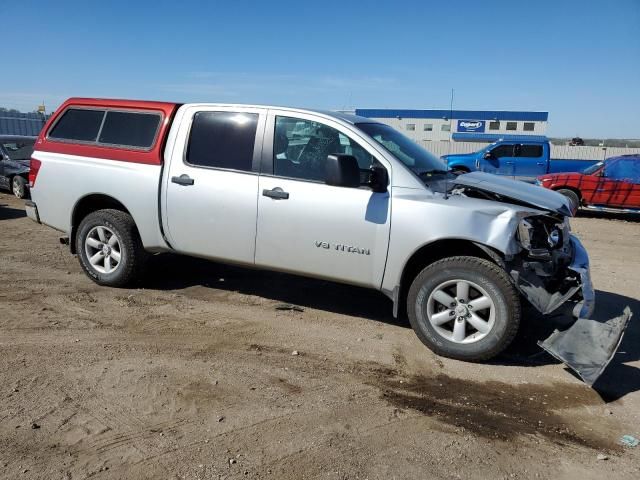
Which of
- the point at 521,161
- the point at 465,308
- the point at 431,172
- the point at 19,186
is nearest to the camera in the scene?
the point at 465,308

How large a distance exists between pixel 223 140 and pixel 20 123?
77.4 ft

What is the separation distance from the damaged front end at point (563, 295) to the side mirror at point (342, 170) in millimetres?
1374

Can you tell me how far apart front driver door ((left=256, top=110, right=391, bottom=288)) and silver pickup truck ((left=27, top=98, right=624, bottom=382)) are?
0.04 feet

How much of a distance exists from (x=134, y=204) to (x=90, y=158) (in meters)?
0.81

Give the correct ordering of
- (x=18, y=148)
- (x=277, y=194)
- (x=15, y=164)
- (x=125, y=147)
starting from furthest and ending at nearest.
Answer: (x=18, y=148), (x=15, y=164), (x=125, y=147), (x=277, y=194)

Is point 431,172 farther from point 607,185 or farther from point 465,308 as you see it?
point 607,185

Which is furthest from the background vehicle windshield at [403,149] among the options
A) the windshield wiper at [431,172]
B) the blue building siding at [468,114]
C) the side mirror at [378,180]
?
the blue building siding at [468,114]

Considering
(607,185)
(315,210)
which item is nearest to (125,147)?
(315,210)

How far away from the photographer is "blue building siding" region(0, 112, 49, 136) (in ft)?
77.9

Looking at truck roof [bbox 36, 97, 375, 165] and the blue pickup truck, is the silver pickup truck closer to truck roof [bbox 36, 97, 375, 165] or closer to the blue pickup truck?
truck roof [bbox 36, 97, 375, 165]

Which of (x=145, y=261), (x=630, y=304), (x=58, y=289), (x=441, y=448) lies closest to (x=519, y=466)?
(x=441, y=448)

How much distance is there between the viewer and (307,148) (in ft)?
15.8

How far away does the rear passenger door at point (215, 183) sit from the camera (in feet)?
16.1

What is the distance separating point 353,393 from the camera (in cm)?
370
